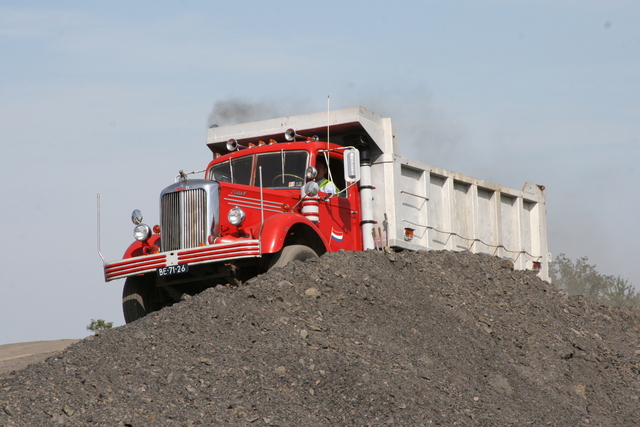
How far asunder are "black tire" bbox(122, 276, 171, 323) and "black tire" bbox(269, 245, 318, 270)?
201 cm

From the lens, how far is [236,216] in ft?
32.9

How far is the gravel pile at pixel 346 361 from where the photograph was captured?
22.4 feet

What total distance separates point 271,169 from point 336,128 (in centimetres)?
112

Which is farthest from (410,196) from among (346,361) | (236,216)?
(346,361)

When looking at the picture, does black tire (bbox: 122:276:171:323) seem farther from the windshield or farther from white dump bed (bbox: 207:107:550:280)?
white dump bed (bbox: 207:107:550:280)

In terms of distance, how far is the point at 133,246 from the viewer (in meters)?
11.0

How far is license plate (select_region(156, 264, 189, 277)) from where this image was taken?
9.73m

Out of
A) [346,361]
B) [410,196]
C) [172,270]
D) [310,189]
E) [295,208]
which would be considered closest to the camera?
[346,361]

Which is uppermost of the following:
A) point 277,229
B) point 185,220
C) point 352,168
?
point 352,168

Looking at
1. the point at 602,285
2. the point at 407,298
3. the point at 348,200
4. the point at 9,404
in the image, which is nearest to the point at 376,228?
the point at 348,200

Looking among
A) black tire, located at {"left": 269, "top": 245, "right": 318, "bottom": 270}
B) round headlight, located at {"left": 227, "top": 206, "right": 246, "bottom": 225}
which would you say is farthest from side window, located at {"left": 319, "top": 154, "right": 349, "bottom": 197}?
round headlight, located at {"left": 227, "top": 206, "right": 246, "bottom": 225}

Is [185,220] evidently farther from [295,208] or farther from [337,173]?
[337,173]

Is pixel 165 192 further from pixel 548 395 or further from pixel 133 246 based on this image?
pixel 548 395

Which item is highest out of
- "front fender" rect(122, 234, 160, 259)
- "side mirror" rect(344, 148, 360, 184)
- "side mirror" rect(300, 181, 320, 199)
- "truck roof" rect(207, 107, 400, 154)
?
"truck roof" rect(207, 107, 400, 154)
